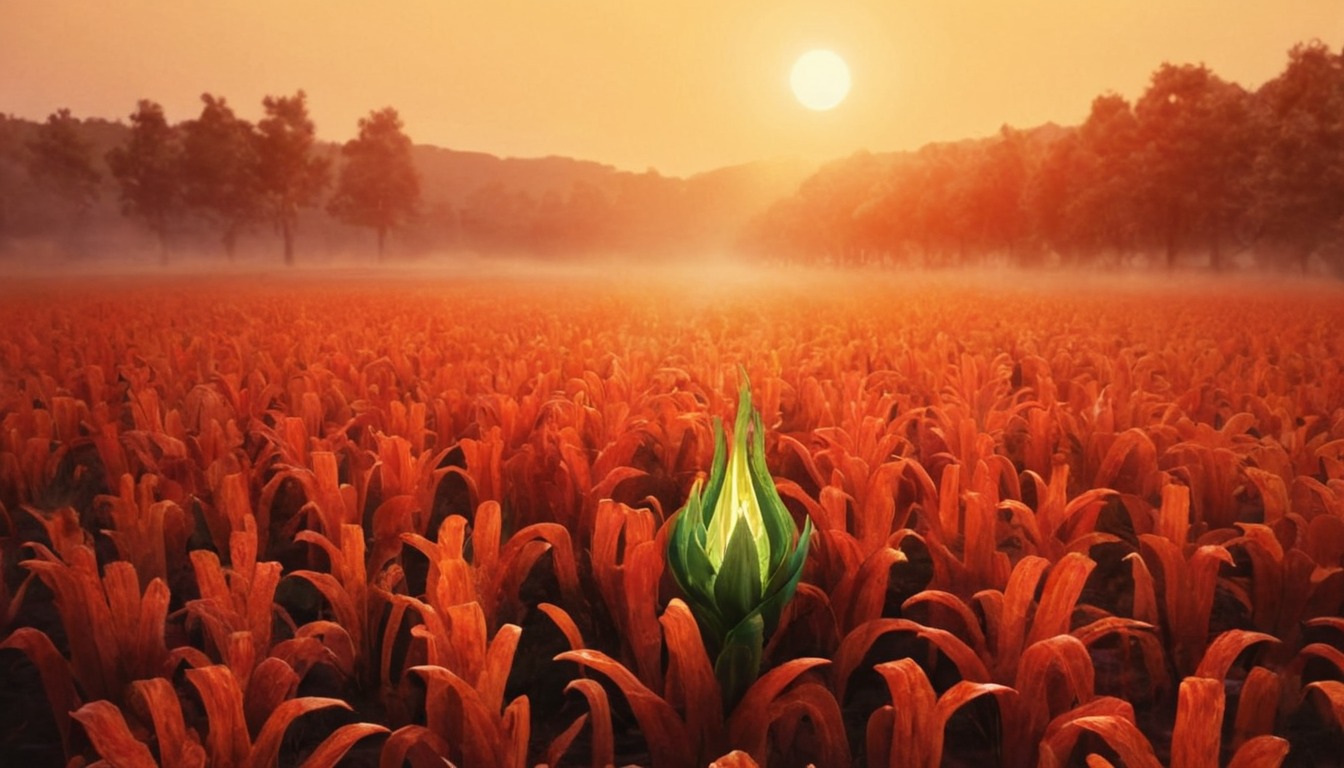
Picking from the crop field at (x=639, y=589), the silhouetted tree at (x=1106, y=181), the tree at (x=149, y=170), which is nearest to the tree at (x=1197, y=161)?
the silhouetted tree at (x=1106, y=181)

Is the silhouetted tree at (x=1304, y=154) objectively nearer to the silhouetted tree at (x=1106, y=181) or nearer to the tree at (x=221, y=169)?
the silhouetted tree at (x=1106, y=181)

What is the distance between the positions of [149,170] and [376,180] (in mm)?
14674

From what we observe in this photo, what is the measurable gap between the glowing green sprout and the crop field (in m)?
0.05

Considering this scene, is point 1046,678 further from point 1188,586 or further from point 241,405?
point 241,405

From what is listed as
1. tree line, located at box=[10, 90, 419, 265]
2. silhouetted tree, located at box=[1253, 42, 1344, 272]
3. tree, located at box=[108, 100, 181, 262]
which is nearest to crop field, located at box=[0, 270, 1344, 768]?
silhouetted tree, located at box=[1253, 42, 1344, 272]

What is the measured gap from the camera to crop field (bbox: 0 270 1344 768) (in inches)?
53.8

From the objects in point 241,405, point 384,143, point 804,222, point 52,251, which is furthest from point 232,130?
point 241,405

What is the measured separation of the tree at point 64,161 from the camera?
52500mm

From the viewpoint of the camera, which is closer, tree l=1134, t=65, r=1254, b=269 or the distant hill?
tree l=1134, t=65, r=1254, b=269

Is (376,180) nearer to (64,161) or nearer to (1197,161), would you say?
(64,161)

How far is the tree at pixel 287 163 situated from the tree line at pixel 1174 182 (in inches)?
1669

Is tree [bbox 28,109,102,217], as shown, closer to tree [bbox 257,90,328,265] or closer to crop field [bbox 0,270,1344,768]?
tree [bbox 257,90,328,265]

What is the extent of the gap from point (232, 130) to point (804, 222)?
175 feet

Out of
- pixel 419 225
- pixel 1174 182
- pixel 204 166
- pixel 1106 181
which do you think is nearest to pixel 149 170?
pixel 204 166
